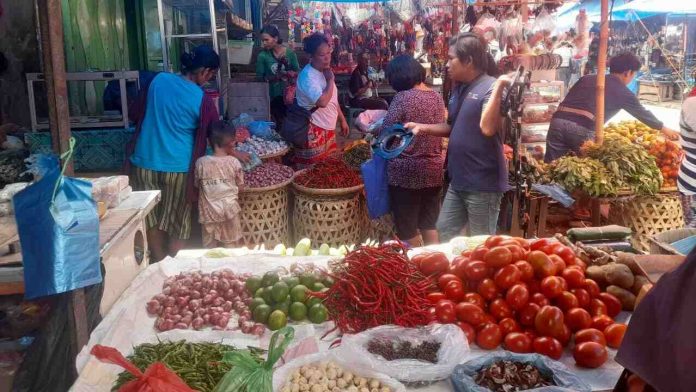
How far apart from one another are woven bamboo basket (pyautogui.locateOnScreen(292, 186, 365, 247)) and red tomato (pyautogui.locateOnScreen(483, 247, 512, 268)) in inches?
114

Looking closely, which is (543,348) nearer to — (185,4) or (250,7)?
(185,4)

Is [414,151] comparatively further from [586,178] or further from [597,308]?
[597,308]

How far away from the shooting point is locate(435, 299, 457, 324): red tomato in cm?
262

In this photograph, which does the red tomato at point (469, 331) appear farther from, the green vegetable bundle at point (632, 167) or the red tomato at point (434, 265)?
the green vegetable bundle at point (632, 167)

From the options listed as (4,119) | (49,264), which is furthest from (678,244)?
(4,119)

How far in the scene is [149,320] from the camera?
278 centimetres

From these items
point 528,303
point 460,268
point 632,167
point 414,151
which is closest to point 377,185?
point 414,151

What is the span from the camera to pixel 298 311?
2.74 metres

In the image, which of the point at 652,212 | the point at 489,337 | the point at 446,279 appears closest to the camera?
the point at 489,337

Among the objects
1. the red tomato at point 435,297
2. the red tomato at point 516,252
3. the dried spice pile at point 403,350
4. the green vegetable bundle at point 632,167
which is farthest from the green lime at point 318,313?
the green vegetable bundle at point 632,167

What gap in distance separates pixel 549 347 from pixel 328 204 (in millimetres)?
3296

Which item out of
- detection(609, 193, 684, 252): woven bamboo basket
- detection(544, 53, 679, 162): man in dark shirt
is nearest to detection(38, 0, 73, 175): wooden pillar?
detection(609, 193, 684, 252): woven bamboo basket

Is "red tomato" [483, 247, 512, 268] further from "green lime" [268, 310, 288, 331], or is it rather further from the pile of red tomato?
"green lime" [268, 310, 288, 331]

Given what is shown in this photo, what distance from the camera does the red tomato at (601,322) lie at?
2.55 m
